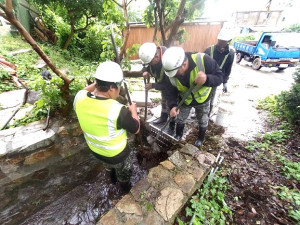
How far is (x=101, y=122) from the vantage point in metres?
1.99

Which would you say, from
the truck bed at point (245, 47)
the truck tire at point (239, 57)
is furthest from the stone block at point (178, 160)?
the truck tire at point (239, 57)

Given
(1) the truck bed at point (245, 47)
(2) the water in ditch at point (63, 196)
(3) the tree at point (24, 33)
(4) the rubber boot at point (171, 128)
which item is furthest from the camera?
(1) the truck bed at point (245, 47)

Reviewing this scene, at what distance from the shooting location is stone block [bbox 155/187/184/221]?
199cm

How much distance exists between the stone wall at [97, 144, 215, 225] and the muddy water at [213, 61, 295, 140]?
5.62 feet

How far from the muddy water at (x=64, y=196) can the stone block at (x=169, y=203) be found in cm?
82

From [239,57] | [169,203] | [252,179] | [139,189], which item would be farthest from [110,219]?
[239,57]

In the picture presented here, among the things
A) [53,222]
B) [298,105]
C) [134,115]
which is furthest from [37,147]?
[298,105]

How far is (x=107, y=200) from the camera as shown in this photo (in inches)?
119

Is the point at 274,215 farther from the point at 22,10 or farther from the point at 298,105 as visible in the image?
the point at 22,10

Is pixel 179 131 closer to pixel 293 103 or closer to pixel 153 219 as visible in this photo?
pixel 153 219

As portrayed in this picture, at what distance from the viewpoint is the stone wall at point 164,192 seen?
1.95m

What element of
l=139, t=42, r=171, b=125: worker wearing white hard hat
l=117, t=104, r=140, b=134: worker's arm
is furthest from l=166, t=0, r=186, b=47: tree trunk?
l=117, t=104, r=140, b=134: worker's arm

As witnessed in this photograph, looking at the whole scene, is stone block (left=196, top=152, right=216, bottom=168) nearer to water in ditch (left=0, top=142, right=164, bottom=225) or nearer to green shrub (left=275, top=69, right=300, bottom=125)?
water in ditch (left=0, top=142, right=164, bottom=225)

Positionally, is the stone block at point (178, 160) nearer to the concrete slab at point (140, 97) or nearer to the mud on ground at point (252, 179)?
the mud on ground at point (252, 179)
